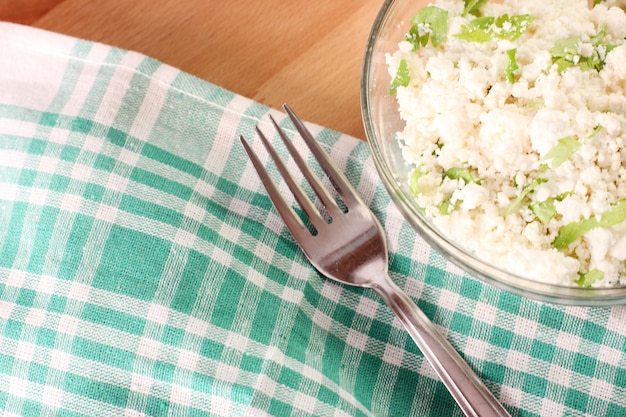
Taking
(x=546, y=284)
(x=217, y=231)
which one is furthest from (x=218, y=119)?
(x=546, y=284)

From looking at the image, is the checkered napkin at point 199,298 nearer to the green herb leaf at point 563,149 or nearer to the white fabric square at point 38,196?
the white fabric square at point 38,196

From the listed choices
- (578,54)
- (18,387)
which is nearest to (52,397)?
(18,387)

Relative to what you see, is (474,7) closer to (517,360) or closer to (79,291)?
(517,360)

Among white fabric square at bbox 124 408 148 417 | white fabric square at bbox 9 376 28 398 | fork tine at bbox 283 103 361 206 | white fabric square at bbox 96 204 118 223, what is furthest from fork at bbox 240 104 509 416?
white fabric square at bbox 9 376 28 398

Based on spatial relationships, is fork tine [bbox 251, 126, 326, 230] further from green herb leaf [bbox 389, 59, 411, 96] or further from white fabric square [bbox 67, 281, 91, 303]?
white fabric square [bbox 67, 281, 91, 303]

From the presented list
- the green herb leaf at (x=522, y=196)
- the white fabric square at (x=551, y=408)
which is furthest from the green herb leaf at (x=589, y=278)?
the white fabric square at (x=551, y=408)

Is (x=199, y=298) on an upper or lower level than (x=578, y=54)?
lower
